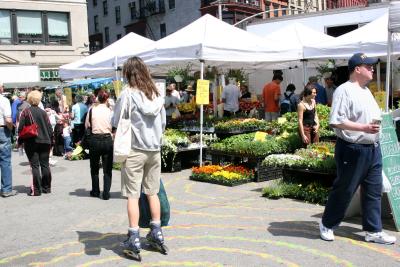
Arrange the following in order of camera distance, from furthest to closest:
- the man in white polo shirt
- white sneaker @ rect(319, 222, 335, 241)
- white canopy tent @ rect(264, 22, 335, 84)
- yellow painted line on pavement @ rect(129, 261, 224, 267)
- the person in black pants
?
white canopy tent @ rect(264, 22, 335, 84), the man in white polo shirt, the person in black pants, white sneaker @ rect(319, 222, 335, 241), yellow painted line on pavement @ rect(129, 261, 224, 267)

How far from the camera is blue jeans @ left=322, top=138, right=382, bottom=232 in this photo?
520 cm

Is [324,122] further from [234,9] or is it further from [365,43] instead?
[234,9]

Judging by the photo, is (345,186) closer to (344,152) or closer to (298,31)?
(344,152)

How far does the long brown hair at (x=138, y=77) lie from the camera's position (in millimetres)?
5137

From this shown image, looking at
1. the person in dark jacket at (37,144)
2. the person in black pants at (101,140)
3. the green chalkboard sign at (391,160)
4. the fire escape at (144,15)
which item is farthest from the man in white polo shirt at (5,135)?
the fire escape at (144,15)

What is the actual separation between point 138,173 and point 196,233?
1.39 metres

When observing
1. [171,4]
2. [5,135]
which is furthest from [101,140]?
[171,4]

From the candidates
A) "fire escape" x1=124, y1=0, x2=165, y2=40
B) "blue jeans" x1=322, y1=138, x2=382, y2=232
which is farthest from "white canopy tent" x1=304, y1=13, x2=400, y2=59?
"fire escape" x1=124, y1=0, x2=165, y2=40

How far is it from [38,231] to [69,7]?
31.5 m

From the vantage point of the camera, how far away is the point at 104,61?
15.0 meters

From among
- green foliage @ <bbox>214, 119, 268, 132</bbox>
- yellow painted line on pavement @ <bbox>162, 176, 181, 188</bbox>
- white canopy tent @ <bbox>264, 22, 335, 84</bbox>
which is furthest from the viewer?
white canopy tent @ <bbox>264, 22, 335, 84</bbox>

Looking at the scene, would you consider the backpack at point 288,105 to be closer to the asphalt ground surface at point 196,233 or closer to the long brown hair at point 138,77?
the asphalt ground surface at point 196,233

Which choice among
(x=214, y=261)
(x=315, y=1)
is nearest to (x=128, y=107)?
(x=214, y=261)

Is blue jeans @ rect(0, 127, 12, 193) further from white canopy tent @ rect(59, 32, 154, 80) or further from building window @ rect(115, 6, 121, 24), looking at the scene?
building window @ rect(115, 6, 121, 24)
